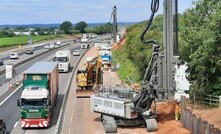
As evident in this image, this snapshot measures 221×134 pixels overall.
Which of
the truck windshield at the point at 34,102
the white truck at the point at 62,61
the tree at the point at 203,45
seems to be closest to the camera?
the truck windshield at the point at 34,102

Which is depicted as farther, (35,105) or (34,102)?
A: (34,102)

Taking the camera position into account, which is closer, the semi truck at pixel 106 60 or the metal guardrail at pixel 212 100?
the metal guardrail at pixel 212 100

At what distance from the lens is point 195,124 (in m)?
26.7

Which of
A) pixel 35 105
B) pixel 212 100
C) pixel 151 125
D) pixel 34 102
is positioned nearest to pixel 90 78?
pixel 212 100

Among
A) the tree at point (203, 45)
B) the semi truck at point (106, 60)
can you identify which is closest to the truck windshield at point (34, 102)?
the tree at point (203, 45)

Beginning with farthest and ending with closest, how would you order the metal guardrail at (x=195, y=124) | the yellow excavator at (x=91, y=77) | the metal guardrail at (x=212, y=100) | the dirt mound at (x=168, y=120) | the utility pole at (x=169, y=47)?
the yellow excavator at (x=91, y=77)
the metal guardrail at (x=212, y=100)
the utility pole at (x=169, y=47)
the dirt mound at (x=168, y=120)
the metal guardrail at (x=195, y=124)

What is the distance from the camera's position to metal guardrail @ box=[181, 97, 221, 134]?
23.5 meters

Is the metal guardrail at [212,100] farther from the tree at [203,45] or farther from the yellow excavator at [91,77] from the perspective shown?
the yellow excavator at [91,77]

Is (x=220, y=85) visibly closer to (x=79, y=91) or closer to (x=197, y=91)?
(x=197, y=91)

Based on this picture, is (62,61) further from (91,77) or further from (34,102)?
(34,102)

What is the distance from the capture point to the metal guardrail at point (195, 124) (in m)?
23.5

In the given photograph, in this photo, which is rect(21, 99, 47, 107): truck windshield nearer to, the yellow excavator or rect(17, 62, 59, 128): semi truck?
rect(17, 62, 59, 128): semi truck

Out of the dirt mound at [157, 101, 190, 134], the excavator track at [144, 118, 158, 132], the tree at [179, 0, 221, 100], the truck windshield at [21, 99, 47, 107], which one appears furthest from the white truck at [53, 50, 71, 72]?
the excavator track at [144, 118, 158, 132]

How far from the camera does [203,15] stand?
124 ft
